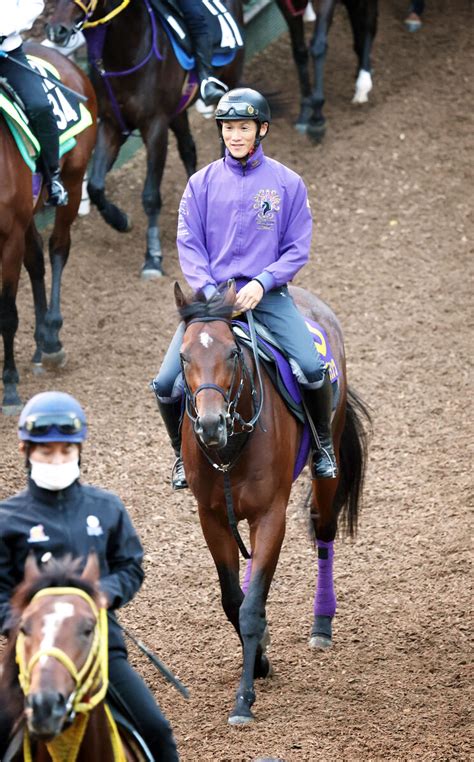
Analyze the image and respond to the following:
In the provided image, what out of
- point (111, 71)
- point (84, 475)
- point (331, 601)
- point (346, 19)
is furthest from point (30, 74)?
point (346, 19)

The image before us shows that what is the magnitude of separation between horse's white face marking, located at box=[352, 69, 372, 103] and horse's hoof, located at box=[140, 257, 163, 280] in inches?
161

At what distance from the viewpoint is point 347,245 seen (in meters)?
12.1

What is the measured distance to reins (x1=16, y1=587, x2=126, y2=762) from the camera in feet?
10.4

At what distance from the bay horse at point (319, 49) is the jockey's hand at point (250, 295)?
8269 mm

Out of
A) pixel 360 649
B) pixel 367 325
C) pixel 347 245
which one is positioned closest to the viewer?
pixel 360 649

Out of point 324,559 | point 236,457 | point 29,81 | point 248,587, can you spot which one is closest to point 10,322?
point 29,81

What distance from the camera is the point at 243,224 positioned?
6012mm

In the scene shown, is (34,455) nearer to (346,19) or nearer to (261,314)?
(261,314)

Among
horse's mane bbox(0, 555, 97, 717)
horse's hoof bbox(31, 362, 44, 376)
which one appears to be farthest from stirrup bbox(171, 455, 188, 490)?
horse's hoof bbox(31, 362, 44, 376)

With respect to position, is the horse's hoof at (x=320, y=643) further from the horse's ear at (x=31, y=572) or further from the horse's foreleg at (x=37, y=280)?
the horse's foreleg at (x=37, y=280)

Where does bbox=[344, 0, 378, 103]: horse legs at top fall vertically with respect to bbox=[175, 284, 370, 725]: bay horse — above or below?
below

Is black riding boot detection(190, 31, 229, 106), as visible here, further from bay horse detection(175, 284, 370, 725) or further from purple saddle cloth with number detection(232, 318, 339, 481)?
bay horse detection(175, 284, 370, 725)

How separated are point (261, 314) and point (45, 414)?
247cm

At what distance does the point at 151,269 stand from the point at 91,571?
8.35 m
